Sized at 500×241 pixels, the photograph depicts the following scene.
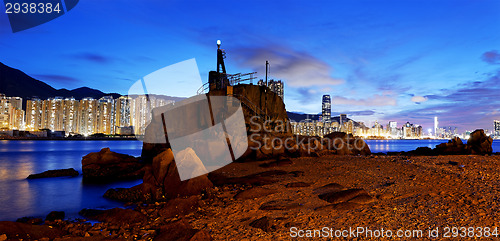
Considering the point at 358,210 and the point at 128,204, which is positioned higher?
the point at 358,210

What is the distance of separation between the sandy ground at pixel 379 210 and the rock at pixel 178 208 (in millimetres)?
340

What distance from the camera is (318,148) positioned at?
23.2m

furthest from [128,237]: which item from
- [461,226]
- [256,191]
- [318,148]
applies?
[318,148]

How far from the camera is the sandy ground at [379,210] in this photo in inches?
216

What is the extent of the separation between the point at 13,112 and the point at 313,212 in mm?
206136

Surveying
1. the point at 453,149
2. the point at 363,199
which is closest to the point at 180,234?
the point at 363,199

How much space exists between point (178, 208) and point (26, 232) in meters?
3.67

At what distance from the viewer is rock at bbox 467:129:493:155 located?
2489 cm

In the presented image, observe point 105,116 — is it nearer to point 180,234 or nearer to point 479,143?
point 479,143

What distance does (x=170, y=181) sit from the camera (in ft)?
34.3

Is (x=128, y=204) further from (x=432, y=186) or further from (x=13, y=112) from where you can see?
(x=13, y=112)

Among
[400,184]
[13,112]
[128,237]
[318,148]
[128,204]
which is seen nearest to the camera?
[128,237]

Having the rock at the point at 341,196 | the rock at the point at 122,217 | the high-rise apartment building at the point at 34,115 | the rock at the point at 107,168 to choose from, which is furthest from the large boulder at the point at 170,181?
the high-rise apartment building at the point at 34,115

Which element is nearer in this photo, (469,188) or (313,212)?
(313,212)
